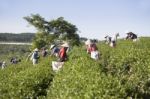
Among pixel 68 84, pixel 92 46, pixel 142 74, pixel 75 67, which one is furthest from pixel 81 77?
pixel 92 46

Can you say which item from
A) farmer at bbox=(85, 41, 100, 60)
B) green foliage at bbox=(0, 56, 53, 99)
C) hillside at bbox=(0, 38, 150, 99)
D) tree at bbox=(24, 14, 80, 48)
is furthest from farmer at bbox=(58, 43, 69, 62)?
tree at bbox=(24, 14, 80, 48)

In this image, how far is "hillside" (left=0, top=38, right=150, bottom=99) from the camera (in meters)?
15.7

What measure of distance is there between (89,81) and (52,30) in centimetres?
7555

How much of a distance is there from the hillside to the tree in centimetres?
5259

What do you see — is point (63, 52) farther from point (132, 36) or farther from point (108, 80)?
point (132, 36)

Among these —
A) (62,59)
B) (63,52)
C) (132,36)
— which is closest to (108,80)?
(63,52)

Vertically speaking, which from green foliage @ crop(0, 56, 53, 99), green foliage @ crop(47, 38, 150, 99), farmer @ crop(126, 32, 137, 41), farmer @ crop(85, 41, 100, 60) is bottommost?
green foliage @ crop(0, 56, 53, 99)

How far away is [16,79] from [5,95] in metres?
1.07

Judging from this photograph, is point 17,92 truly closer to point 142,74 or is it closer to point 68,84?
point 68,84

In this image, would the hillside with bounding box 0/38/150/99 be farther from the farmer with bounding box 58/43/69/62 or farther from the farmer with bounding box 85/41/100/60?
the farmer with bounding box 58/43/69/62

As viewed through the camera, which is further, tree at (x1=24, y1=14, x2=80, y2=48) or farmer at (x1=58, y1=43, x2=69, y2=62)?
tree at (x1=24, y1=14, x2=80, y2=48)

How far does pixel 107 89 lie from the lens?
15.6 meters

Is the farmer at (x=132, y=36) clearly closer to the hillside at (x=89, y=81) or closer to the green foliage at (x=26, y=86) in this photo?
the hillside at (x=89, y=81)

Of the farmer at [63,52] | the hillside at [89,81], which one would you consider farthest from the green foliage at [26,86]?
the farmer at [63,52]
